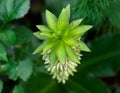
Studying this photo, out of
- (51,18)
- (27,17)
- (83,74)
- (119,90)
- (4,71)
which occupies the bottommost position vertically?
(119,90)

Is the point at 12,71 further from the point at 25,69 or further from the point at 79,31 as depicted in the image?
the point at 79,31

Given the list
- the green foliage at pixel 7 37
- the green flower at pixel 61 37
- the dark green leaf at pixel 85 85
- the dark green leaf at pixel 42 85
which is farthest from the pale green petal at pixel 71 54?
the dark green leaf at pixel 85 85

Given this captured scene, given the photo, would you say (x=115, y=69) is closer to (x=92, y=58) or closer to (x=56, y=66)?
(x=92, y=58)

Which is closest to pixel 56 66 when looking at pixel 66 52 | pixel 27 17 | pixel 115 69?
pixel 66 52

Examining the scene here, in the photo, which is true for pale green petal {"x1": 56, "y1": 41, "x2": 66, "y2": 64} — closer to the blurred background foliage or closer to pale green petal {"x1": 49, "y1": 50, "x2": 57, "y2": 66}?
pale green petal {"x1": 49, "y1": 50, "x2": 57, "y2": 66}

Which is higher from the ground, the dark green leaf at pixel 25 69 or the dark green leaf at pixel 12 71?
the dark green leaf at pixel 12 71

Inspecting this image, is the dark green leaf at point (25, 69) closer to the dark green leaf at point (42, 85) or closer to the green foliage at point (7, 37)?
the green foliage at point (7, 37)

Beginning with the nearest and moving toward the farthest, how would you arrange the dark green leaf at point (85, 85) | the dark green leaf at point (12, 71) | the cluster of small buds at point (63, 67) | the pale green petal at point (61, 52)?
the pale green petal at point (61, 52) → the cluster of small buds at point (63, 67) → the dark green leaf at point (12, 71) → the dark green leaf at point (85, 85)
